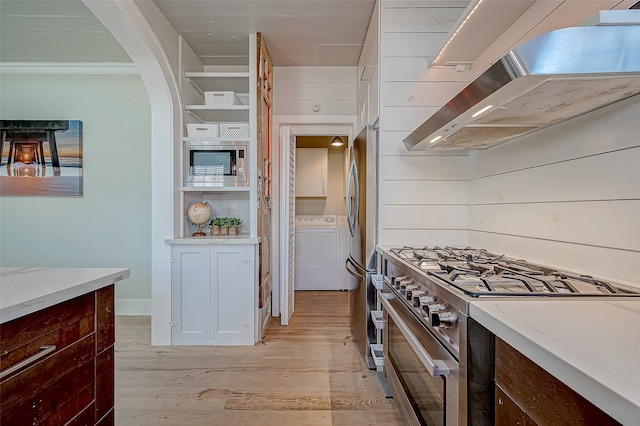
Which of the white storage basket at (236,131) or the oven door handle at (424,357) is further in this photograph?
the white storage basket at (236,131)

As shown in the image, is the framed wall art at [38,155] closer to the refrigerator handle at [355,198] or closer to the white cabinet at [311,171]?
the white cabinet at [311,171]

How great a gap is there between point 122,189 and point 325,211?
269 cm

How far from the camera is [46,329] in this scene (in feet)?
2.94

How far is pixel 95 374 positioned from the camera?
1.10m

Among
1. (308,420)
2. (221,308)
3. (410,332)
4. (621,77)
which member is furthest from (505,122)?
(221,308)

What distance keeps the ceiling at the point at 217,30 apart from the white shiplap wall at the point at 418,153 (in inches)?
16.4

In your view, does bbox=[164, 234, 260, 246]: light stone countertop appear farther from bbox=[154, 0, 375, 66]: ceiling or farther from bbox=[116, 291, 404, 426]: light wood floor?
bbox=[154, 0, 375, 66]: ceiling

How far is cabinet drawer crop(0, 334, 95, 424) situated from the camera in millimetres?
793

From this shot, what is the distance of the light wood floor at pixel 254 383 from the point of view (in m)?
1.63

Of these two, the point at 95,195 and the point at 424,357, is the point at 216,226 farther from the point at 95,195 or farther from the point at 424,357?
the point at 424,357

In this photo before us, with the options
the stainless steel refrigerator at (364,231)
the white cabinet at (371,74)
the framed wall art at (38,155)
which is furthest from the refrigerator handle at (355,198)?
the framed wall art at (38,155)

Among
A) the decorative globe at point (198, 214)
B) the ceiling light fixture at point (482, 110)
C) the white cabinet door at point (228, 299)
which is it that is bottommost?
the white cabinet door at point (228, 299)

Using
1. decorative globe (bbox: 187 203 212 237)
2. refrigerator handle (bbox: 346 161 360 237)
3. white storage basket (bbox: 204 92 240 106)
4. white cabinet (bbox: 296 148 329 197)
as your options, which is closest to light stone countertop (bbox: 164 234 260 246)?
decorative globe (bbox: 187 203 212 237)

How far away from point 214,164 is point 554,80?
2394mm
